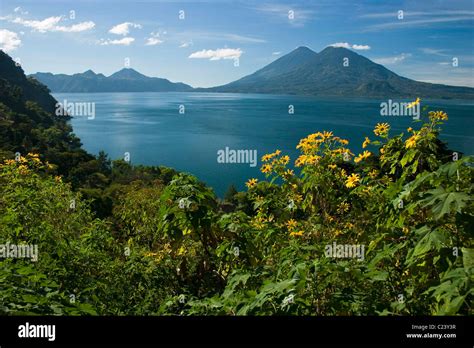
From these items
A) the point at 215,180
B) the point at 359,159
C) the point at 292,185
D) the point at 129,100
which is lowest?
the point at 215,180

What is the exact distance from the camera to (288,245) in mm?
3215

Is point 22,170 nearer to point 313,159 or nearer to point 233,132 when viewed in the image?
point 313,159

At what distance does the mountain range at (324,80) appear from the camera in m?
4.50

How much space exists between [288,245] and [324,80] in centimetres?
2453

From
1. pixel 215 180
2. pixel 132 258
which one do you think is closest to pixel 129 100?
pixel 215 180

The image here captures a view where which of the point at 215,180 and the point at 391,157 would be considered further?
the point at 215,180

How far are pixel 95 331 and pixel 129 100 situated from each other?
96.8m

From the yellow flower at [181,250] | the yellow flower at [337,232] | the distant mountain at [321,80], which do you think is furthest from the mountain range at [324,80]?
the yellow flower at [181,250]

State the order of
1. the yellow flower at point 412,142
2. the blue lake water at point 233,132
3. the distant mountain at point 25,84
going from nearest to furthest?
the yellow flower at point 412,142 < the blue lake water at point 233,132 < the distant mountain at point 25,84

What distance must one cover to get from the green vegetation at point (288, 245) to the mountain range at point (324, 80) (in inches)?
45.2

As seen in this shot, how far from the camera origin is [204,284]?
3.39 m

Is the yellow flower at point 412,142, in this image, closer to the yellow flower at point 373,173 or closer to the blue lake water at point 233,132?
the yellow flower at point 373,173

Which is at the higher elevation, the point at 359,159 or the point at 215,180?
the point at 359,159

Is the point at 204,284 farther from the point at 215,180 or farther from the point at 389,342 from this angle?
the point at 215,180
